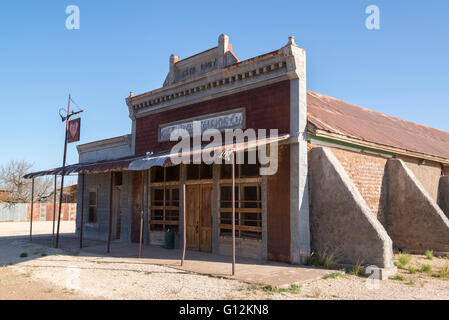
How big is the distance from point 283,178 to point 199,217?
11.4 ft

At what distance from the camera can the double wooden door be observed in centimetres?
→ 1182

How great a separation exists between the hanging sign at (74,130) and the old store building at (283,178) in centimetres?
126

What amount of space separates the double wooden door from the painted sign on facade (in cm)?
196

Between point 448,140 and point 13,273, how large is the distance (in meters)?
22.5

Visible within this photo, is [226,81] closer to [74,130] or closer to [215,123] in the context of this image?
[215,123]

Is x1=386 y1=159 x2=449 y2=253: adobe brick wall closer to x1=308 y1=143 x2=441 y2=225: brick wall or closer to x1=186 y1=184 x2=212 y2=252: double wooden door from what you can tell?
x1=308 y1=143 x2=441 y2=225: brick wall

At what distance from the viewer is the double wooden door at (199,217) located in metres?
11.8

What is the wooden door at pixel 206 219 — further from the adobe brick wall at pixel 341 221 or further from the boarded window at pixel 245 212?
the adobe brick wall at pixel 341 221

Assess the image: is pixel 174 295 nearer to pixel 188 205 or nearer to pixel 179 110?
pixel 188 205

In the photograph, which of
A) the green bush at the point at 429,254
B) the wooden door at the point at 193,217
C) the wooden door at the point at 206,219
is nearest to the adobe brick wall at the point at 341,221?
the green bush at the point at 429,254

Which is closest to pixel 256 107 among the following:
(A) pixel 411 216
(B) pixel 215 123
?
(B) pixel 215 123

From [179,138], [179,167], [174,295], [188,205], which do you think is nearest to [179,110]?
[179,138]

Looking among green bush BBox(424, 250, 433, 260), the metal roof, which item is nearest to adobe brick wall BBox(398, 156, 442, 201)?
the metal roof
